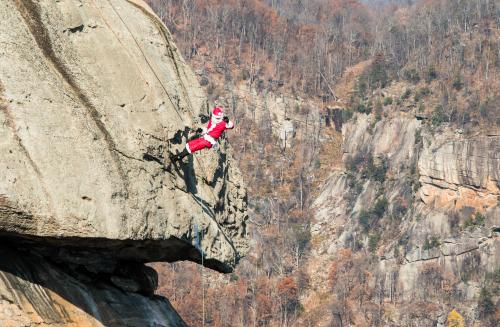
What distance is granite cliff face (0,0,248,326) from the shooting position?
950 cm

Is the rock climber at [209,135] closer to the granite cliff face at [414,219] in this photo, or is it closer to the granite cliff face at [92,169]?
the granite cliff face at [92,169]

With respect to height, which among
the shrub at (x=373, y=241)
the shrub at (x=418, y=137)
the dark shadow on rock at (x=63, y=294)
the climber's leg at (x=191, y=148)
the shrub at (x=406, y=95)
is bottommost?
the shrub at (x=373, y=241)

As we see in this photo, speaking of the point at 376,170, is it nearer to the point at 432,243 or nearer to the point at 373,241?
the point at 373,241

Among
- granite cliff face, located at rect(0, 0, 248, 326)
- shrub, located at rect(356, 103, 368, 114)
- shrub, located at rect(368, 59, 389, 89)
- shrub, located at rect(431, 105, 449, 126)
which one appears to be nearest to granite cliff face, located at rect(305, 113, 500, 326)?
A: shrub, located at rect(431, 105, 449, 126)

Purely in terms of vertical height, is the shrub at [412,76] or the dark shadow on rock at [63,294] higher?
the shrub at [412,76]

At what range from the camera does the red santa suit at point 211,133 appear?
12.1 m

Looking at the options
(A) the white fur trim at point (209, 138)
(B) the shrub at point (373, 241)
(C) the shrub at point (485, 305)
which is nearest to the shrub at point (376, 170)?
(B) the shrub at point (373, 241)

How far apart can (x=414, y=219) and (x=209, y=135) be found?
61.5 metres

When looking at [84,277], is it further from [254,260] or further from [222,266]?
[254,260]

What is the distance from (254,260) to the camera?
68.6 meters

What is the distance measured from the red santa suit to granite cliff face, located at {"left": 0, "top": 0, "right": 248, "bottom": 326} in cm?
22

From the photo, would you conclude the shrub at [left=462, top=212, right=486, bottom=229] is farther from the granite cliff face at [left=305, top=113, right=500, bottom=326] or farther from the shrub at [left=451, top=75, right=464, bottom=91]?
the shrub at [left=451, top=75, right=464, bottom=91]

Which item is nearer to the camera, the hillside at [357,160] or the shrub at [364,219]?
the hillside at [357,160]

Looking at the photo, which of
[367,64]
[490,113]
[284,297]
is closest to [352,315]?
[284,297]
